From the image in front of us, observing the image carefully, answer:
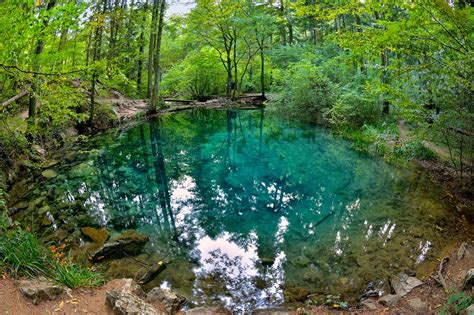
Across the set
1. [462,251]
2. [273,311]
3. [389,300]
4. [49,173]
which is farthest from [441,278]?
[49,173]

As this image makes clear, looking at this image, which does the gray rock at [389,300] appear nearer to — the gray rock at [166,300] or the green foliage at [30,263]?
the gray rock at [166,300]

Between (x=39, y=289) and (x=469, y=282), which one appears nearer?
(x=39, y=289)

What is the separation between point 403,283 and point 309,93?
11953 mm

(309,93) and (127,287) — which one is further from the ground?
(309,93)

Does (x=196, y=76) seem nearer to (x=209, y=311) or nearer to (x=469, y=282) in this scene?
(x=209, y=311)

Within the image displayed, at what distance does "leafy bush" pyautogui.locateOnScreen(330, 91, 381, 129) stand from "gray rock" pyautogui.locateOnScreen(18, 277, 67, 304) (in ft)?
39.9

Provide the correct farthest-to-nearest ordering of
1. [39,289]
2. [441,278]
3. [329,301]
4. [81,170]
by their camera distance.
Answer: [81,170] → [329,301] → [441,278] → [39,289]

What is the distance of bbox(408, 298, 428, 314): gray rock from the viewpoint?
11.9 feet

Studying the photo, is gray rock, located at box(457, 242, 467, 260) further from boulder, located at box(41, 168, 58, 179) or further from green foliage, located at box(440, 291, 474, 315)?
boulder, located at box(41, 168, 58, 179)

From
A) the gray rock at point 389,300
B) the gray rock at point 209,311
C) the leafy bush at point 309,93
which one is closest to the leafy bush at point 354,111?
the leafy bush at point 309,93

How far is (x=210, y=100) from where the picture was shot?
77.7 feet

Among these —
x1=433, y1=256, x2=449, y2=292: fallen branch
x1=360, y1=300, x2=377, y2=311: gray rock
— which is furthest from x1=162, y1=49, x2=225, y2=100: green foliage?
x1=360, y1=300, x2=377, y2=311: gray rock

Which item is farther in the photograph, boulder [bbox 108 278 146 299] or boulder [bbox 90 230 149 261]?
boulder [bbox 90 230 149 261]

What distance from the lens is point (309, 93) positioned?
15.2 meters
